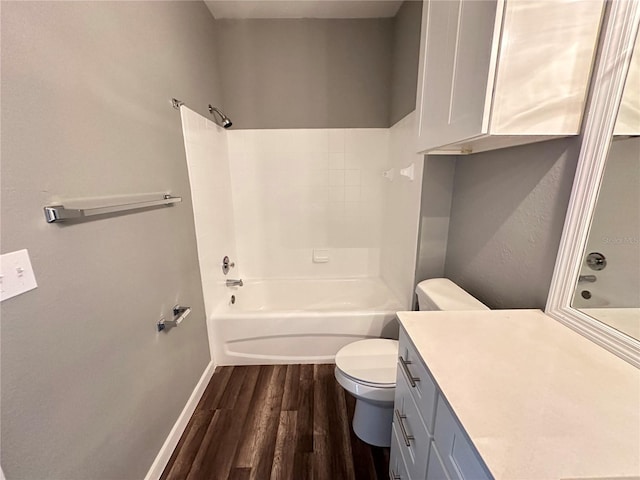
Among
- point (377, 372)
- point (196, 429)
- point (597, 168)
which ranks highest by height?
point (597, 168)

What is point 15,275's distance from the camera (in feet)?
2.29

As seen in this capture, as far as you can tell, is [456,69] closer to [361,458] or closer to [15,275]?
[15,275]

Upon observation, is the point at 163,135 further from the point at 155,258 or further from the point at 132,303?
the point at 132,303

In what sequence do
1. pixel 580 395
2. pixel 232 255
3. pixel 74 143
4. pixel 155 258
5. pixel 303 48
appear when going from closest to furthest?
pixel 580 395 → pixel 74 143 → pixel 155 258 → pixel 303 48 → pixel 232 255

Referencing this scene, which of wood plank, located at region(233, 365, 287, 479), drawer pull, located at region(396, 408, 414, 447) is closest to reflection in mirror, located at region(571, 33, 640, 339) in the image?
drawer pull, located at region(396, 408, 414, 447)

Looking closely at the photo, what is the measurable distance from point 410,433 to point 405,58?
2.24 metres

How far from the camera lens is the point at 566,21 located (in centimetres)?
76

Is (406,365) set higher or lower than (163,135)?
lower

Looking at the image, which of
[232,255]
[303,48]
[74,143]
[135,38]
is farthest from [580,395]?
[303,48]

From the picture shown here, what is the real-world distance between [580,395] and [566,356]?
0.17m

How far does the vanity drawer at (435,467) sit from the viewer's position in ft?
2.23

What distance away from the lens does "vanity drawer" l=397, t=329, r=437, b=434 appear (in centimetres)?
75

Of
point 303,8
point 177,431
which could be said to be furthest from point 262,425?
point 303,8

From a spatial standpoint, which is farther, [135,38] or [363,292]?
[363,292]
